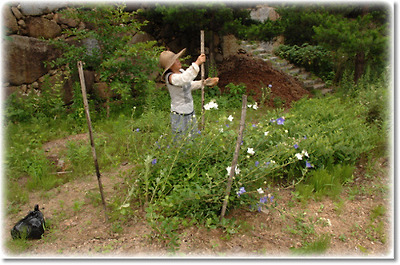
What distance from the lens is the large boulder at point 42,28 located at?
212 inches

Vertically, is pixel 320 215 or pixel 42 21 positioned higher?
pixel 42 21

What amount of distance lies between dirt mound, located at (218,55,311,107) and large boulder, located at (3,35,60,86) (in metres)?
4.20

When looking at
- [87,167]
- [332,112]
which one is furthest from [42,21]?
[332,112]

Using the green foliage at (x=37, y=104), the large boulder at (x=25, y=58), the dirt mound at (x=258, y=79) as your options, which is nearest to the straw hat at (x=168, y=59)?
the green foliage at (x=37, y=104)

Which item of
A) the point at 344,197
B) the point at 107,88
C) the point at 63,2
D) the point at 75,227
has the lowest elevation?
the point at 344,197

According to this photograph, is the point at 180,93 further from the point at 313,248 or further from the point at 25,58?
the point at 25,58

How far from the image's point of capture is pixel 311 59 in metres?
8.87

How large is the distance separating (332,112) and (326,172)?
5.02 feet

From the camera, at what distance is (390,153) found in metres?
3.75

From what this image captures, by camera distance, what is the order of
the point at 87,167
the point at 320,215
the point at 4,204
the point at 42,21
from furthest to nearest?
the point at 42,21
the point at 87,167
the point at 4,204
the point at 320,215

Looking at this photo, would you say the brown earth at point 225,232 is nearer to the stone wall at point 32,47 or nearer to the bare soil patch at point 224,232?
the bare soil patch at point 224,232

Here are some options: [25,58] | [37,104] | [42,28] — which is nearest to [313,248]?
[37,104]

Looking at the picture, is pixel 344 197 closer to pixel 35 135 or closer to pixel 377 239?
pixel 377 239

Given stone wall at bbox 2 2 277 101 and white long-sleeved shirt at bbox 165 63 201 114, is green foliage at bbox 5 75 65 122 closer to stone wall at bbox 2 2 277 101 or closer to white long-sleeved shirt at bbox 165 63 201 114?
stone wall at bbox 2 2 277 101
